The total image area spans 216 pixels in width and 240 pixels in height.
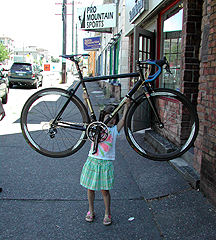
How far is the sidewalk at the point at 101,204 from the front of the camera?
3217 millimetres

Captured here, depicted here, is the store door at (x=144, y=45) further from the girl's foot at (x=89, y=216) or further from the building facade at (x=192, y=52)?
the girl's foot at (x=89, y=216)

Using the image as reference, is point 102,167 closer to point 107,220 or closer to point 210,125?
point 107,220

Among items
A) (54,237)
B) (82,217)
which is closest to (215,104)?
(82,217)

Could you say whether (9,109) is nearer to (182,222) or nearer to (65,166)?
(65,166)

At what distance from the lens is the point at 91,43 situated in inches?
938

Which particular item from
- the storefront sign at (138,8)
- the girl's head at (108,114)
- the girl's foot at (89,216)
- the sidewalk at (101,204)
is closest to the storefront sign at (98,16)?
the storefront sign at (138,8)

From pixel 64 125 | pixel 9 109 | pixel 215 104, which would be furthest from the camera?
pixel 9 109

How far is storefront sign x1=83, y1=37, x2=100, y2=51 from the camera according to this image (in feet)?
77.5

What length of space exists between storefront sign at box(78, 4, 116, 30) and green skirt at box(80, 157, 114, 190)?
1169 centimetres

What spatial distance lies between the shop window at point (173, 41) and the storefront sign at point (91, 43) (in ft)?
57.2

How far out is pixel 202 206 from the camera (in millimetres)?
3693

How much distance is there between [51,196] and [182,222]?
170 centimetres

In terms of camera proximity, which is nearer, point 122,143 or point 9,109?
point 122,143

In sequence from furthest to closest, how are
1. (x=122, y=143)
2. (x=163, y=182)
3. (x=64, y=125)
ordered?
(x=122, y=143) → (x=163, y=182) → (x=64, y=125)
